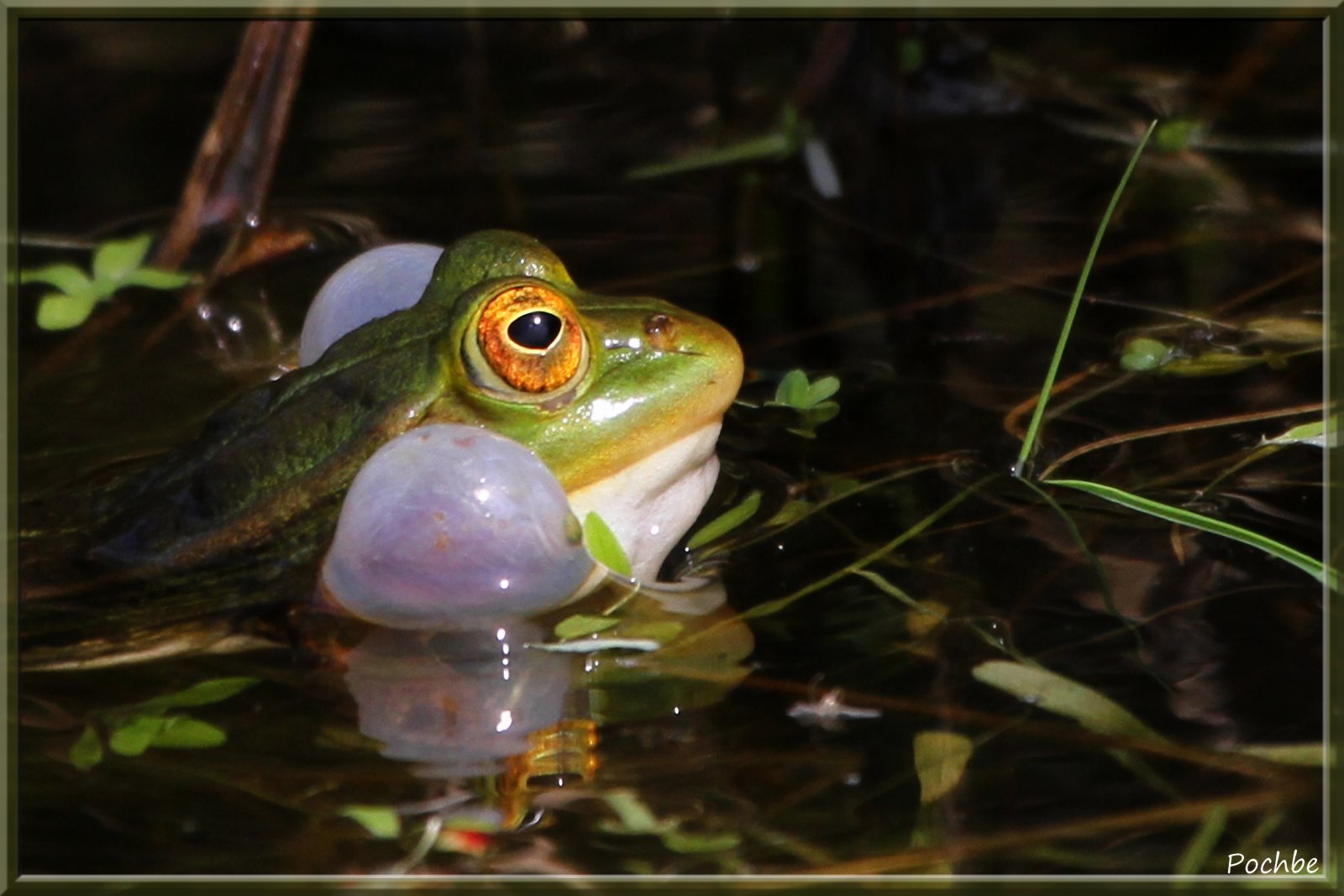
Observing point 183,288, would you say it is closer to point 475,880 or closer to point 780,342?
point 780,342

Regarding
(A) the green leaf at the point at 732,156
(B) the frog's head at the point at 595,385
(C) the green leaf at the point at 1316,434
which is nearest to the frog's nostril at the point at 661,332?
(B) the frog's head at the point at 595,385

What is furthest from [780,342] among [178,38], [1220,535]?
[178,38]

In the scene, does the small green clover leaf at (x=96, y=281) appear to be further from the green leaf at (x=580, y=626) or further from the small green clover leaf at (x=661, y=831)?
the small green clover leaf at (x=661, y=831)

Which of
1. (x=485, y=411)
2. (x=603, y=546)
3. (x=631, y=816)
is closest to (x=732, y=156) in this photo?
(x=485, y=411)

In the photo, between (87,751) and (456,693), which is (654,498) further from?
(87,751)

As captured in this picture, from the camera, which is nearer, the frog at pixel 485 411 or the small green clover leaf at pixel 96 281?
the frog at pixel 485 411

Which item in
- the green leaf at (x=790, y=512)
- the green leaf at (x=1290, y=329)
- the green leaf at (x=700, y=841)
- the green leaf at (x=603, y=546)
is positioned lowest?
the green leaf at (x=700, y=841)

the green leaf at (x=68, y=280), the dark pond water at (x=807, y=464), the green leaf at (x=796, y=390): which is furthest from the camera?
the green leaf at (x=68, y=280)
